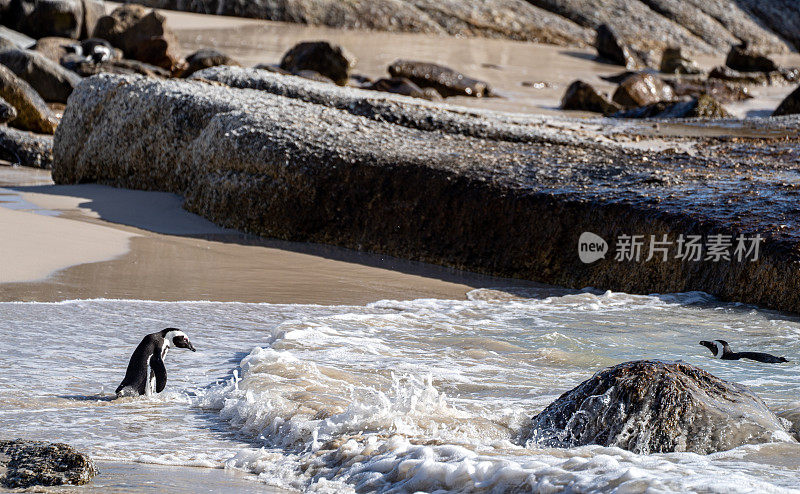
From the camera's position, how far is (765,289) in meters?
5.51

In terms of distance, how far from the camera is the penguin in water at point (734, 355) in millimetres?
4453

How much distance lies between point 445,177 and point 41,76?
1051 cm

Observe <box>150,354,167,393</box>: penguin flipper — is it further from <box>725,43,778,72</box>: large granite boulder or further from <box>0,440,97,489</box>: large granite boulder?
<box>725,43,778,72</box>: large granite boulder

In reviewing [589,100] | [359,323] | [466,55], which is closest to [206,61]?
[589,100]

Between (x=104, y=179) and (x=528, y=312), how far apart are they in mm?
4721

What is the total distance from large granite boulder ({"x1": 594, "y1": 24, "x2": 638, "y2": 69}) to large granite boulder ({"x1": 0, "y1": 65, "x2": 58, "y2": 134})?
17.5 meters

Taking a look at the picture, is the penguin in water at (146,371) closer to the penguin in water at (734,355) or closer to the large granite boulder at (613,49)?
the penguin in water at (734,355)

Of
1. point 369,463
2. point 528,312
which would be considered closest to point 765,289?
point 528,312

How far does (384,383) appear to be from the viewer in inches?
156

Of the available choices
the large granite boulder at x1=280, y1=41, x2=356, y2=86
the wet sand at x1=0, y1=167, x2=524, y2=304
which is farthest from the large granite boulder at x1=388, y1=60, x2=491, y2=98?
the wet sand at x1=0, y1=167, x2=524, y2=304

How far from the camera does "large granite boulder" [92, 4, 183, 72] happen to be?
2048cm

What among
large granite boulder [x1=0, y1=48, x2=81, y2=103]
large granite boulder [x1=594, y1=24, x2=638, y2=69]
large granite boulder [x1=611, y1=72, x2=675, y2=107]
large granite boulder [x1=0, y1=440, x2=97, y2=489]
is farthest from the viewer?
large granite boulder [x1=594, y1=24, x2=638, y2=69]

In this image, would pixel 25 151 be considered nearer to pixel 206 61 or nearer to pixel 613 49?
pixel 206 61

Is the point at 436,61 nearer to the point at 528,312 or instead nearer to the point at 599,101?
the point at 599,101
